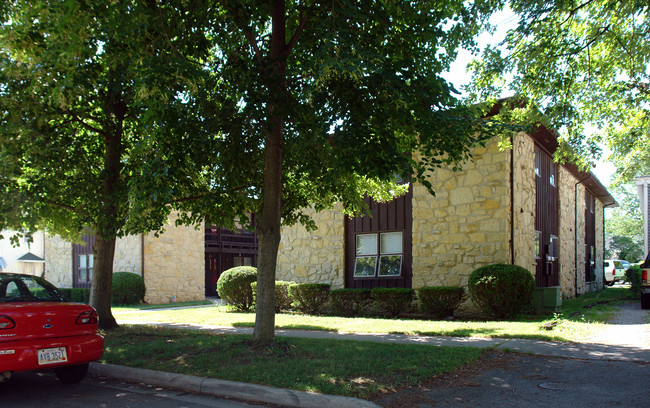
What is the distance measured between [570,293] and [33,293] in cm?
1889

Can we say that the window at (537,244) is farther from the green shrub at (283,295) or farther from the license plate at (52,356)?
the license plate at (52,356)

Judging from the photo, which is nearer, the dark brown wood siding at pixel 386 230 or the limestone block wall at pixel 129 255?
the dark brown wood siding at pixel 386 230

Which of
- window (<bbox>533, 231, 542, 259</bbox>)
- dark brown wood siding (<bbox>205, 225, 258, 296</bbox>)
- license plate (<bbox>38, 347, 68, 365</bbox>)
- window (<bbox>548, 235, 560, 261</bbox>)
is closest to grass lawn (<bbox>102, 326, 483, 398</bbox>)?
license plate (<bbox>38, 347, 68, 365</bbox>)

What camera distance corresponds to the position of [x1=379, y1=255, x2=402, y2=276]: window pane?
14461mm

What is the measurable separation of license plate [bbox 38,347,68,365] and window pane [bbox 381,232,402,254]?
10155 millimetres

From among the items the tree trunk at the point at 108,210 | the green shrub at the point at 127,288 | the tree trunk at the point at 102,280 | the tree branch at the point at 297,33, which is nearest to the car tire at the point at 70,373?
the tree trunk at the point at 108,210

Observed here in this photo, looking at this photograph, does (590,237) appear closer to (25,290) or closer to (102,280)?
(102,280)

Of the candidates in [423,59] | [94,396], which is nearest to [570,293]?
[423,59]

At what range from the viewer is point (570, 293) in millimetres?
19406

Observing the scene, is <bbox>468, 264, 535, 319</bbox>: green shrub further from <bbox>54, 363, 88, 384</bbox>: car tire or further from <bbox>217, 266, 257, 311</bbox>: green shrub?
<bbox>54, 363, 88, 384</bbox>: car tire

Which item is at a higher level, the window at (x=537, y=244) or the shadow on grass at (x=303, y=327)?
the window at (x=537, y=244)

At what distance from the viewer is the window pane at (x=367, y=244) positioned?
15.1 meters

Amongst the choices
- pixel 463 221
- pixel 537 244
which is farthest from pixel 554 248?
pixel 463 221

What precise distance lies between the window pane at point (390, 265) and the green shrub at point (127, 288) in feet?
34.4
